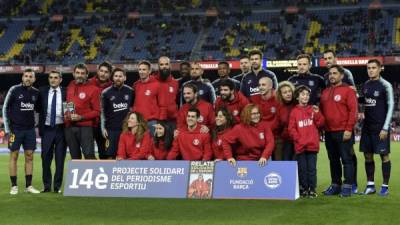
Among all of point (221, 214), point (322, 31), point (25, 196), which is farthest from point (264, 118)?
point (322, 31)

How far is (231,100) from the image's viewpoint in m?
8.85

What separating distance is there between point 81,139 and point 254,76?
307 centimetres

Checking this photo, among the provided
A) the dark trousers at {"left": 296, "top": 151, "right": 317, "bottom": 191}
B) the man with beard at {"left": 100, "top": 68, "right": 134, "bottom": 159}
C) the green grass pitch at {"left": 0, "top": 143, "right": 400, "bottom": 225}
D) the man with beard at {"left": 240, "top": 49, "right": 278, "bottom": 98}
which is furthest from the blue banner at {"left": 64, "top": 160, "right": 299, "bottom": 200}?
the man with beard at {"left": 240, "top": 49, "right": 278, "bottom": 98}

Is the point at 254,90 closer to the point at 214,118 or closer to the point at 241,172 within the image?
the point at 214,118

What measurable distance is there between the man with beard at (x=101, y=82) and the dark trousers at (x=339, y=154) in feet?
12.5

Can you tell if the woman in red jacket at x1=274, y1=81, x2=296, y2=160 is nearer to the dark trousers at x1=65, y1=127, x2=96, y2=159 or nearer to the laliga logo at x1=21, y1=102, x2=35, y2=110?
the dark trousers at x1=65, y1=127, x2=96, y2=159

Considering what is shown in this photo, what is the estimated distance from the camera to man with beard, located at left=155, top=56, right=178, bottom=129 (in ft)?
30.3

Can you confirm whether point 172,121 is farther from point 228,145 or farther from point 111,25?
point 111,25

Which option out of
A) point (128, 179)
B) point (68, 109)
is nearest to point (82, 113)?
point (68, 109)

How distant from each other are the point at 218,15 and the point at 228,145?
38992mm

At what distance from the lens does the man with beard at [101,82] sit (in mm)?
9648

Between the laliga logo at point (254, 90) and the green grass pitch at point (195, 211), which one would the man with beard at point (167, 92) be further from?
the green grass pitch at point (195, 211)

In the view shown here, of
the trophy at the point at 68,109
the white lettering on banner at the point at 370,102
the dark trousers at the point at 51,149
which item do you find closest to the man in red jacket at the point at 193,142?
the trophy at the point at 68,109

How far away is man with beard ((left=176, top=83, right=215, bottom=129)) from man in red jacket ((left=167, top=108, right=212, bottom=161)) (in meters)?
0.23
